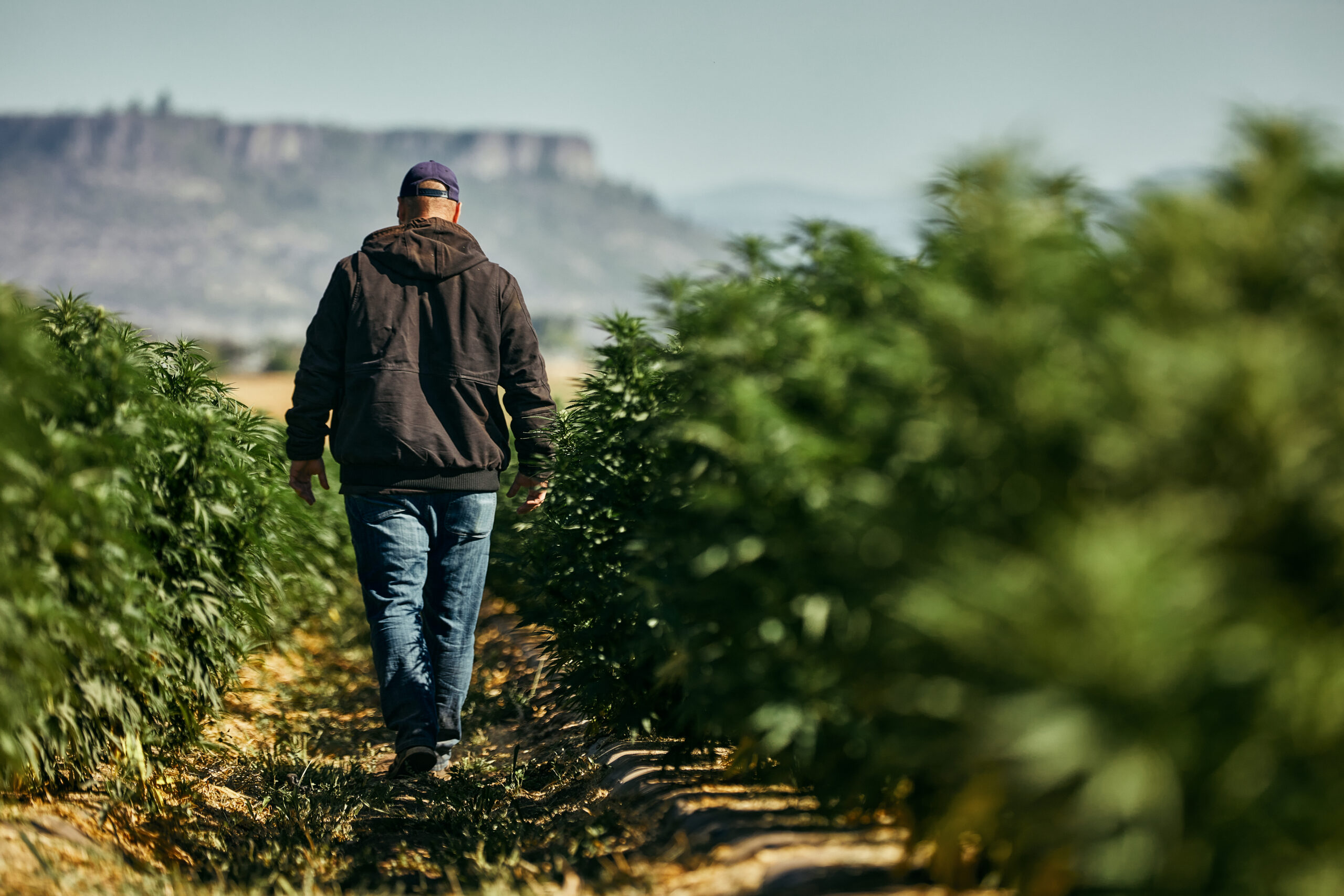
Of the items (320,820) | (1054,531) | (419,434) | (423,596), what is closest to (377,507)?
(419,434)

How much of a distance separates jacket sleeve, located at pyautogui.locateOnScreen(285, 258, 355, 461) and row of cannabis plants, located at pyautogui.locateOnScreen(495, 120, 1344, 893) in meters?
1.87

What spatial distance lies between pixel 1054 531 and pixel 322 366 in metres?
3.03

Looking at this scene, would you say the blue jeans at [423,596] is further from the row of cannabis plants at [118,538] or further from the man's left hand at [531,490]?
the row of cannabis plants at [118,538]

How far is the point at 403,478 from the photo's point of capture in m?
3.93

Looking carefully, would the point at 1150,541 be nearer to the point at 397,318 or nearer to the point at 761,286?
the point at 761,286

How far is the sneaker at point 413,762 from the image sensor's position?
3893 millimetres

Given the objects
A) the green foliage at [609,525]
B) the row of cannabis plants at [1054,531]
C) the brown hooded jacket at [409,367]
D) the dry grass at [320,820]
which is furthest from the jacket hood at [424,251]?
the dry grass at [320,820]

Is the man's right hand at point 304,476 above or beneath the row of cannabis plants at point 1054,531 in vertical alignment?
above

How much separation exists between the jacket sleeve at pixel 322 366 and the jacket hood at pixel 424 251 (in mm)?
136

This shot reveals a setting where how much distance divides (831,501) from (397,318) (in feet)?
7.53

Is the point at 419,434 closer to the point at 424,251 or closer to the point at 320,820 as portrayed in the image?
the point at 424,251

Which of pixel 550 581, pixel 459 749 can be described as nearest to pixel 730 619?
pixel 550 581

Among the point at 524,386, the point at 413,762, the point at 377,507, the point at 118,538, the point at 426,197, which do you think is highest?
the point at 426,197

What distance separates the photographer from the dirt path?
253cm
